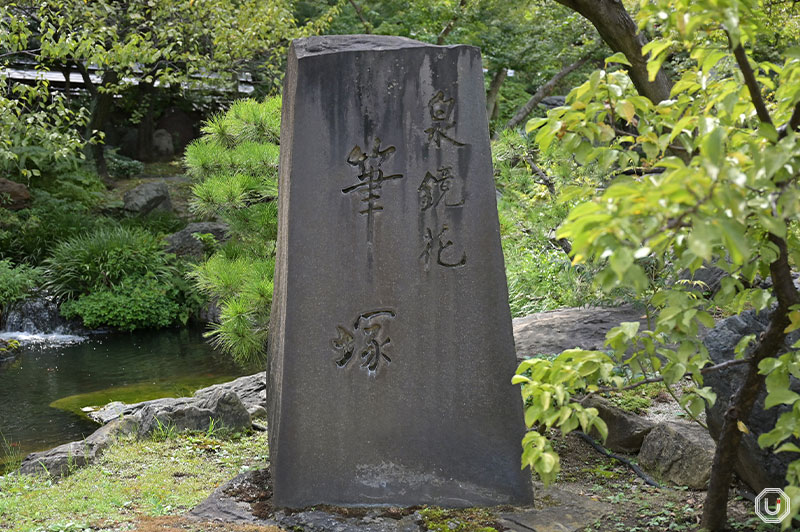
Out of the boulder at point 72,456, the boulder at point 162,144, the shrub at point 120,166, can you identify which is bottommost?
the boulder at point 72,456

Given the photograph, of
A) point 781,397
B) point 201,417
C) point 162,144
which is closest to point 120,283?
point 201,417

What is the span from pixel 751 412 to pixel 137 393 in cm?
652

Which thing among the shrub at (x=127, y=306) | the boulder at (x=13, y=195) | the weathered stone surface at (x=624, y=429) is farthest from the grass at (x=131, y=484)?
the boulder at (x=13, y=195)

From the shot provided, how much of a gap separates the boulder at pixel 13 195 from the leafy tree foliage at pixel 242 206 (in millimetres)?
7933

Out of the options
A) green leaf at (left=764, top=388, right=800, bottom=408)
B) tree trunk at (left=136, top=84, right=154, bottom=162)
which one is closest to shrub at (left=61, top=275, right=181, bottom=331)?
tree trunk at (left=136, top=84, right=154, bottom=162)

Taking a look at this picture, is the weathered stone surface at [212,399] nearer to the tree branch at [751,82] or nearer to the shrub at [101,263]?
the tree branch at [751,82]

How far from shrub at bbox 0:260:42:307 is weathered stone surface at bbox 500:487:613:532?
10558mm

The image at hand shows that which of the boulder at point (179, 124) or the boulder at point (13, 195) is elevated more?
the boulder at point (179, 124)

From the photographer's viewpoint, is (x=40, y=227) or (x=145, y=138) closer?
(x=40, y=227)

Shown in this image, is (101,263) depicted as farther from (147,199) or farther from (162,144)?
(162,144)

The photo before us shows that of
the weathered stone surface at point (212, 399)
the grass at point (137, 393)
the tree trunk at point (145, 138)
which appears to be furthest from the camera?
the tree trunk at point (145, 138)

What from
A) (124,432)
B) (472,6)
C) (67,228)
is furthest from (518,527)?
(472,6)

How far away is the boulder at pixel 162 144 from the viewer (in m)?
20.1

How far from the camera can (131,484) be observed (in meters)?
4.36
